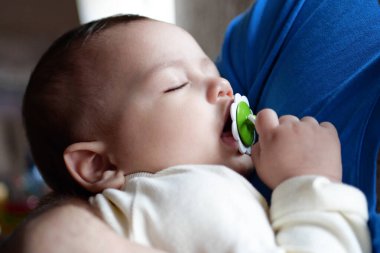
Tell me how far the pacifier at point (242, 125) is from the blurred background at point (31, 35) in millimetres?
760

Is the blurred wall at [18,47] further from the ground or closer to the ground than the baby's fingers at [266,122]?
closer to the ground

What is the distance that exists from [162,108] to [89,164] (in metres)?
0.14

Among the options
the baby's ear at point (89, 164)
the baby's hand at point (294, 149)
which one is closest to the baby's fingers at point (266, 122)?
the baby's hand at point (294, 149)

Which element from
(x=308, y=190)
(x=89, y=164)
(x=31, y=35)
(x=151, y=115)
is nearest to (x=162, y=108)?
(x=151, y=115)

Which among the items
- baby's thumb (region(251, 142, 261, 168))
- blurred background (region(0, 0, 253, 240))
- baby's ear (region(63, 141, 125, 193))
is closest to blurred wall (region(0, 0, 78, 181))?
blurred background (region(0, 0, 253, 240))

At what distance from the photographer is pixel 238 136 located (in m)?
0.70

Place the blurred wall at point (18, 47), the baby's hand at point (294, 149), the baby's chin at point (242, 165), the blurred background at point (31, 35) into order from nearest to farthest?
the baby's hand at point (294, 149), the baby's chin at point (242, 165), the blurred background at point (31, 35), the blurred wall at point (18, 47)

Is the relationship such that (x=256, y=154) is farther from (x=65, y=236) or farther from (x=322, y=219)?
(x=65, y=236)

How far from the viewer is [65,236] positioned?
1.70 feet

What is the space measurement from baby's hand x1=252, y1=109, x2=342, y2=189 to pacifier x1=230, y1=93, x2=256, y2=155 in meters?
0.04

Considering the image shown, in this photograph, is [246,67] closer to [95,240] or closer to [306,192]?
[306,192]

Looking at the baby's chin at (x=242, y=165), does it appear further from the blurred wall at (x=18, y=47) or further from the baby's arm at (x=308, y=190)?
the blurred wall at (x=18, y=47)

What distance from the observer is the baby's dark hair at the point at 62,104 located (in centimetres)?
74

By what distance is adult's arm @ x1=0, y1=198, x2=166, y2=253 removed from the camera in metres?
0.51
